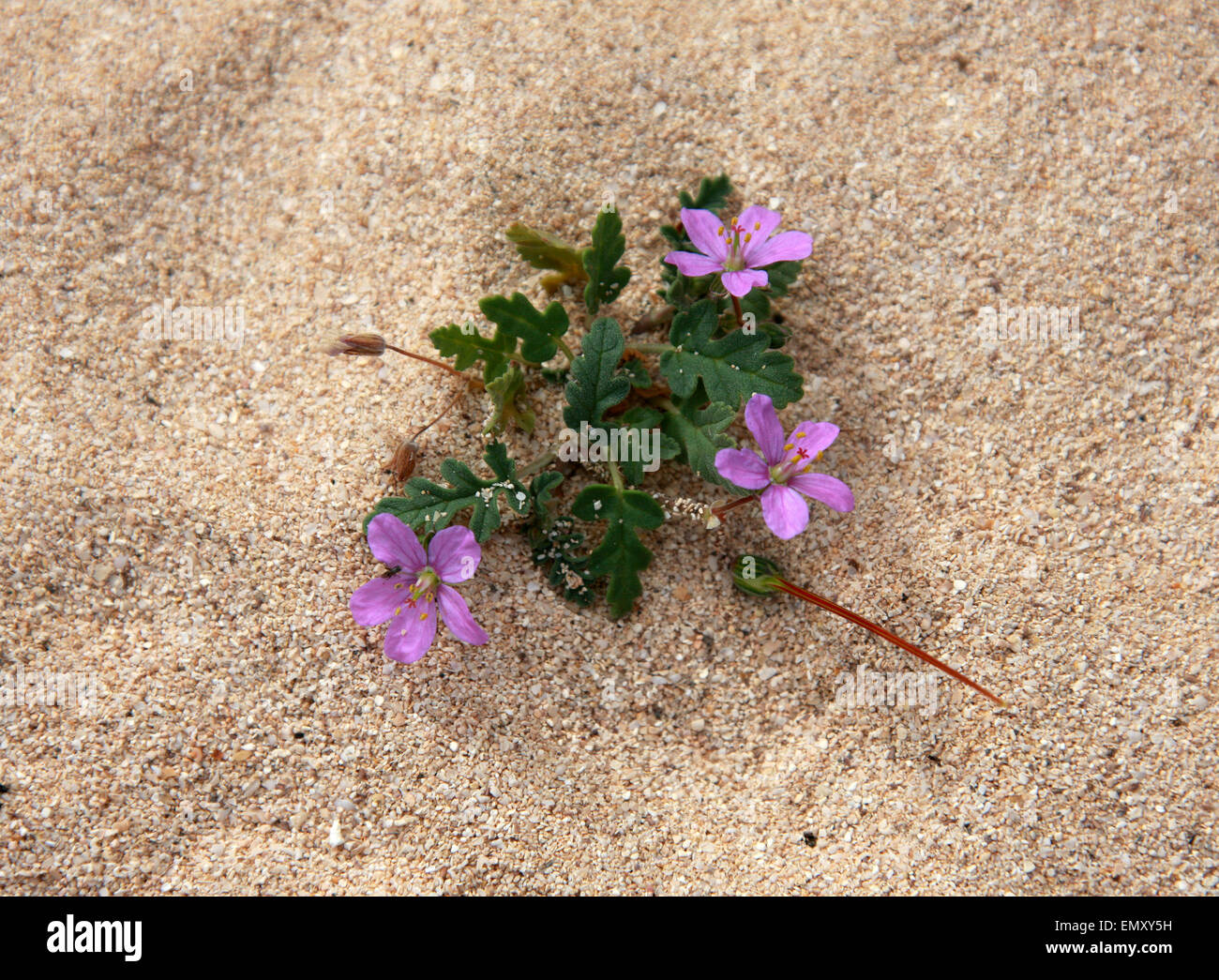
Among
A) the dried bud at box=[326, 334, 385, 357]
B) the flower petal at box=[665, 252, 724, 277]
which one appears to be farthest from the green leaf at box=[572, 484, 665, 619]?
the dried bud at box=[326, 334, 385, 357]

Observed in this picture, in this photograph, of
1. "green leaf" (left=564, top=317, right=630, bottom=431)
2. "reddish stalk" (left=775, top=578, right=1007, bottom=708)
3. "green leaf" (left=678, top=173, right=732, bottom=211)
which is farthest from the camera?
"green leaf" (left=678, top=173, right=732, bottom=211)

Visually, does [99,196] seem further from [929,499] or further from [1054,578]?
[1054,578]

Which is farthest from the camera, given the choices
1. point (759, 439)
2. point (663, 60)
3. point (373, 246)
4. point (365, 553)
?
point (663, 60)

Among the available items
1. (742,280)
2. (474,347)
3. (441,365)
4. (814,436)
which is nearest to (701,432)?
(814,436)

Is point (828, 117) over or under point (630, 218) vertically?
over

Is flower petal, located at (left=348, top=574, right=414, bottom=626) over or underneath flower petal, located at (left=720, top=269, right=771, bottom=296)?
underneath

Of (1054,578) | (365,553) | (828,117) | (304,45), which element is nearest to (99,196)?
(304,45)

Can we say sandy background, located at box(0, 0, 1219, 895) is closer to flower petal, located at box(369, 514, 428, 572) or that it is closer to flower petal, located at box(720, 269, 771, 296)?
flower petal, located at box(369, 514, 428, 572)
